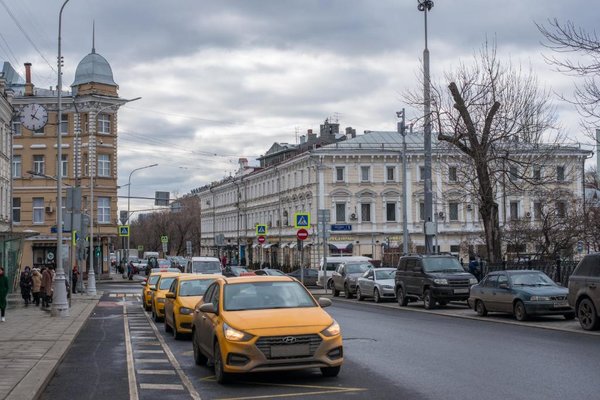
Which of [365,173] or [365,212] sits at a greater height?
[365,173]

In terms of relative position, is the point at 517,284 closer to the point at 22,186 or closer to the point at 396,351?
the point at 396,351

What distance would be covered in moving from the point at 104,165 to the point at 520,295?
50262 millimetres

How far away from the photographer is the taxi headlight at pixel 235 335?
10.6 m

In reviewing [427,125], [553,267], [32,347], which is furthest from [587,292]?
[427,125]

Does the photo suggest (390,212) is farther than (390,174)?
No

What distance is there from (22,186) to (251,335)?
60.5 m

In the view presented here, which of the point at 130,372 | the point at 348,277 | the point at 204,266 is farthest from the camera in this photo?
the point at 204,266

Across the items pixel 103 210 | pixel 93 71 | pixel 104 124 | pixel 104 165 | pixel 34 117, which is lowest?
pixel 103 210

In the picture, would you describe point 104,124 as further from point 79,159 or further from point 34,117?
point 34,117

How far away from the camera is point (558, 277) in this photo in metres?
27.1

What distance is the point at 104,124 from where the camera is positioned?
220ft

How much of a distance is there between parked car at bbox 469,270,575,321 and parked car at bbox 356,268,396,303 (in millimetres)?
8637

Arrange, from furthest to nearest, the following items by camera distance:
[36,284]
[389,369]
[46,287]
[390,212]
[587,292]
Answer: [390,212] < [36,284] < [46,287] < [587,292] < [389,369]

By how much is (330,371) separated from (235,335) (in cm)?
151
